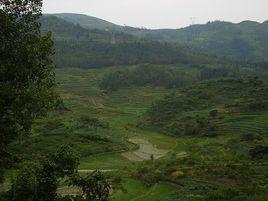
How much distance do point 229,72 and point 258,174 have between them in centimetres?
14222

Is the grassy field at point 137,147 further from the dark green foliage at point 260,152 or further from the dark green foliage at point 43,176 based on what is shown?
the dark green foliage at point 43,176

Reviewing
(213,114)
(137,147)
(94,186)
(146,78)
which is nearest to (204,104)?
(213,114)

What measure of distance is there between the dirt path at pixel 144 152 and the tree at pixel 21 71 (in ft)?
137

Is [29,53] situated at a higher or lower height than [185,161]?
higher

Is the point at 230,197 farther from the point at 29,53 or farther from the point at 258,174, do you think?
the point at 29,53

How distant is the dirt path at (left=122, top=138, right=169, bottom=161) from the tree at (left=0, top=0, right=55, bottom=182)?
41827mm

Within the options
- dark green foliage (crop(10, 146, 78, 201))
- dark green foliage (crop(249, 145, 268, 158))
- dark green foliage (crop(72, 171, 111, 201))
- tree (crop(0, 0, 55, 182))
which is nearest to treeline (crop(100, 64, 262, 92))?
dark green foliage (crop(249, 145, 268, 158))

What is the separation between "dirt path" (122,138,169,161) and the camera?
216 feet

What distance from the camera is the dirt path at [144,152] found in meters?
65.8

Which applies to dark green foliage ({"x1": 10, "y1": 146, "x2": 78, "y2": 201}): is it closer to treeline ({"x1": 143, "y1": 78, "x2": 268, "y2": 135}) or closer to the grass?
the grass

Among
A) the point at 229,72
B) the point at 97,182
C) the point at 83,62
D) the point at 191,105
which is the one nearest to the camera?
the point at 97,182

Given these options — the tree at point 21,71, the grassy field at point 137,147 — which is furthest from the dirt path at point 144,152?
the tree at point 21,71

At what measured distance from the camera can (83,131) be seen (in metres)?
74.2

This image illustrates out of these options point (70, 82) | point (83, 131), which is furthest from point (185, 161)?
point (70, 82)
